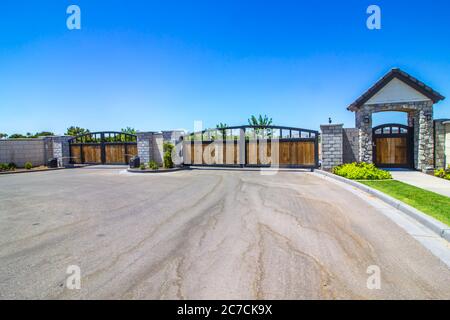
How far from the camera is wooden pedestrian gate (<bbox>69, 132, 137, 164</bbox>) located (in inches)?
843

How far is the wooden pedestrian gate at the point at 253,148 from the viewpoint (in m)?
17.0

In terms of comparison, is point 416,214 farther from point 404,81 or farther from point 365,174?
point 404,81

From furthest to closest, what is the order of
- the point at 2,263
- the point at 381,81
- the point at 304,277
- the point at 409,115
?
the point at 409,115 < the point at 381,81 < the point at 2,263 < the point at 304,277

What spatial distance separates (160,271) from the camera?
337 cm

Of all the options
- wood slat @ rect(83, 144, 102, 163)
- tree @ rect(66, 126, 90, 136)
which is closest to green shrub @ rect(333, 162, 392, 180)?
wood slat @ rect(83, 144, 102, 163)

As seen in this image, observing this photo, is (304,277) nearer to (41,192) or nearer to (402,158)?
→ (41,192)

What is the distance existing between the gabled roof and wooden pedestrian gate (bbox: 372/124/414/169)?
2.09m

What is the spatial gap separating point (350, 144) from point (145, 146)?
49.7 feet

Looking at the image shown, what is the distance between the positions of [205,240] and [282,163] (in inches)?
545

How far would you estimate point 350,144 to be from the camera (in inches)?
595

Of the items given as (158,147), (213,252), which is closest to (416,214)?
(213,252)

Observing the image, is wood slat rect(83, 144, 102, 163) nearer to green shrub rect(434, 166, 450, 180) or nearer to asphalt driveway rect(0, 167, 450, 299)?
asphalt driveway rect(0, 167, 450, 299)

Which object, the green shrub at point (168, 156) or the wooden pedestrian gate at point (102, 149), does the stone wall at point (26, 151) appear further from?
the green shrub at point (168, 156)
